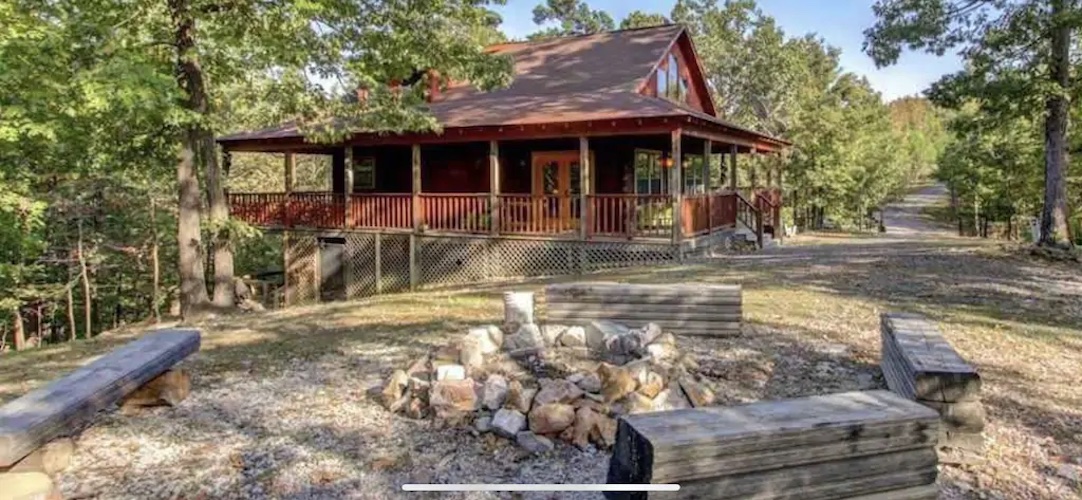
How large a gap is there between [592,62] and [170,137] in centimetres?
1101

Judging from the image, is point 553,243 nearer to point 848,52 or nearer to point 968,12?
point 968,12

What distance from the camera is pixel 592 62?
1911 centimetres

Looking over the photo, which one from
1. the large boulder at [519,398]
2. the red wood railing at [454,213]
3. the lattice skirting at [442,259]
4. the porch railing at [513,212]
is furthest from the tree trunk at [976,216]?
the large boulder at [519,398]

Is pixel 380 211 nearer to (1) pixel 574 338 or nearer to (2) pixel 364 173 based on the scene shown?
(2) pixel 364 173

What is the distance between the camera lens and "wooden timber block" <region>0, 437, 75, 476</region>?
3582 millimetres

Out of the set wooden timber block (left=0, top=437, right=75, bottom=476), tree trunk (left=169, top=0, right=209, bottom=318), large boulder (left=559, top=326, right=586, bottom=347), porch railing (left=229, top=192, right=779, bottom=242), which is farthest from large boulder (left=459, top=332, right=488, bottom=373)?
porch railing (left=229, top=192, right=779, bottom=242)

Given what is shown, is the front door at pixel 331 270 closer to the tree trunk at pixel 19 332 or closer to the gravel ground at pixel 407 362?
the tree trunk at pixel 19 332

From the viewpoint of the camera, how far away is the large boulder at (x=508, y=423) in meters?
4.12

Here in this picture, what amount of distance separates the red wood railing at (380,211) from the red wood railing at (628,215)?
183 inches

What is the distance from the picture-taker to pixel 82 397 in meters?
3.83

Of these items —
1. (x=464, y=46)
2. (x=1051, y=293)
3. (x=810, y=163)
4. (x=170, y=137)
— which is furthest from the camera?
(x=810, y=163)

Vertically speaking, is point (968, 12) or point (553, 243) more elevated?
point (968, 12)

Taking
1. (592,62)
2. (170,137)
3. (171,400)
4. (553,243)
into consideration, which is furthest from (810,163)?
(171,400)

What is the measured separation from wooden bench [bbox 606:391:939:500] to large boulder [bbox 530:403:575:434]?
1116 mm
